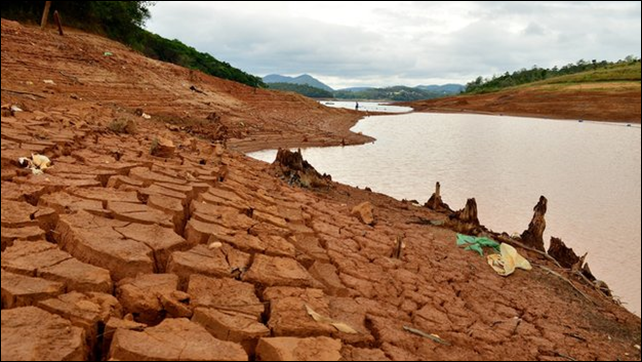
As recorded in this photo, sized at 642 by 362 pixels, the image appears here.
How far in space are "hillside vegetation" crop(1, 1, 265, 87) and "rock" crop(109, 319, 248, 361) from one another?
65.8ft

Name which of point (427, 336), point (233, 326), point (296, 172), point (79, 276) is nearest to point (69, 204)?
point (79, 276)

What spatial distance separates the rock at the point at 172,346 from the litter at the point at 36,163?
8.41ft

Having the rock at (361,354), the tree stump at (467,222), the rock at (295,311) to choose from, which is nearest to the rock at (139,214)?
the rock at (295,311)

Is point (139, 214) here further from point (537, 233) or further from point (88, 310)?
point (537, 233)

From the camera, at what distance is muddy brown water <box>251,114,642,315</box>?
789 cm

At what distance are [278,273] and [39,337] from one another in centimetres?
165

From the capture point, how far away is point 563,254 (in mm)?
6242

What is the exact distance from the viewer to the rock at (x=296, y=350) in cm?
226

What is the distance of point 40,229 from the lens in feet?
9.79

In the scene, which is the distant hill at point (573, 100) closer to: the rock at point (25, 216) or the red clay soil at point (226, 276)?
the red clay soil at point (226, 276)

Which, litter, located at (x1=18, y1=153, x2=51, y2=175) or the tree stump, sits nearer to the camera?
litter, located at (x1=18, y1=153, x2=51, y2=175)

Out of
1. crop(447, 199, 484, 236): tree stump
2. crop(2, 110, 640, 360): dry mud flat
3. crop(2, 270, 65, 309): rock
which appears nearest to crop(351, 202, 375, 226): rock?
crop(2, 110, 640, 360): dry mud flat

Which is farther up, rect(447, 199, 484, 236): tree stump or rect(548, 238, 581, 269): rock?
rect(447, 199, 484, 236): tree stump

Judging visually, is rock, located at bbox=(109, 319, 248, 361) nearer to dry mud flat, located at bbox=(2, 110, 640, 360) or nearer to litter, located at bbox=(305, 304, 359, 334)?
dry mud flat, located at bbox=(2, 110, 640, 360)
